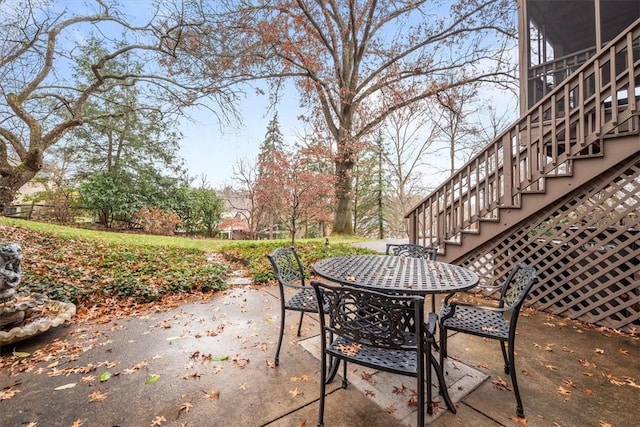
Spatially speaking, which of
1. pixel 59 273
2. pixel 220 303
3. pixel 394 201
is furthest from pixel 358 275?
pixel 394 201

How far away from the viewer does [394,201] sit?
16625mm

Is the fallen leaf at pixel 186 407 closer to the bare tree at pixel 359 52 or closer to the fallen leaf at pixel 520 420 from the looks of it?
the fallen leaf at pixel 520 420

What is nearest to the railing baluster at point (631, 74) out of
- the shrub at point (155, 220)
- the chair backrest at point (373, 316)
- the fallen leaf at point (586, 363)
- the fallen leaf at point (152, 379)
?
the fallen leaf at point (586, 363)

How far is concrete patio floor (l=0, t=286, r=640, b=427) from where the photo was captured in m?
1.72

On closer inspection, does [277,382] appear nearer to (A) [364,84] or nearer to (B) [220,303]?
(B) [220,303]

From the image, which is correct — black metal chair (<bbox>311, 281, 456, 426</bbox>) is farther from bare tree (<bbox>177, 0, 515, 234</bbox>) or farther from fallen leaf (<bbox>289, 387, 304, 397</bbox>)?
bare tree (<bbox>177, 0, 515, 234</bbox>)

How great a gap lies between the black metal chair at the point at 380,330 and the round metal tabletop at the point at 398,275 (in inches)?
9.3

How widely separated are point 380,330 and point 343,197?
8.94 meters

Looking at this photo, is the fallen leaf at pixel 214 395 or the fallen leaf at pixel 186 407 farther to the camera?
the fallen leaf at pixel 214 395

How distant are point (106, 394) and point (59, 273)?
3066 mm

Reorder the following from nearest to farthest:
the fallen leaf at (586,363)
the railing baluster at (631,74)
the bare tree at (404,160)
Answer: the fallen leaf at (586,363)
the railing baluster at (631,74)
the bare tree at (404,160)

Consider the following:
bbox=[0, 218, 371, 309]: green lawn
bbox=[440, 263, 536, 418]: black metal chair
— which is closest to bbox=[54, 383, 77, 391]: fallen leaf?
bbox=[0, 218, 371, 309]: green lawn

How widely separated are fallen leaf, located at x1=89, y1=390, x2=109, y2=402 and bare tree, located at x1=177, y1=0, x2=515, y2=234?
746 centimetres

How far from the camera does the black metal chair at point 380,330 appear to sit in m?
1.41
